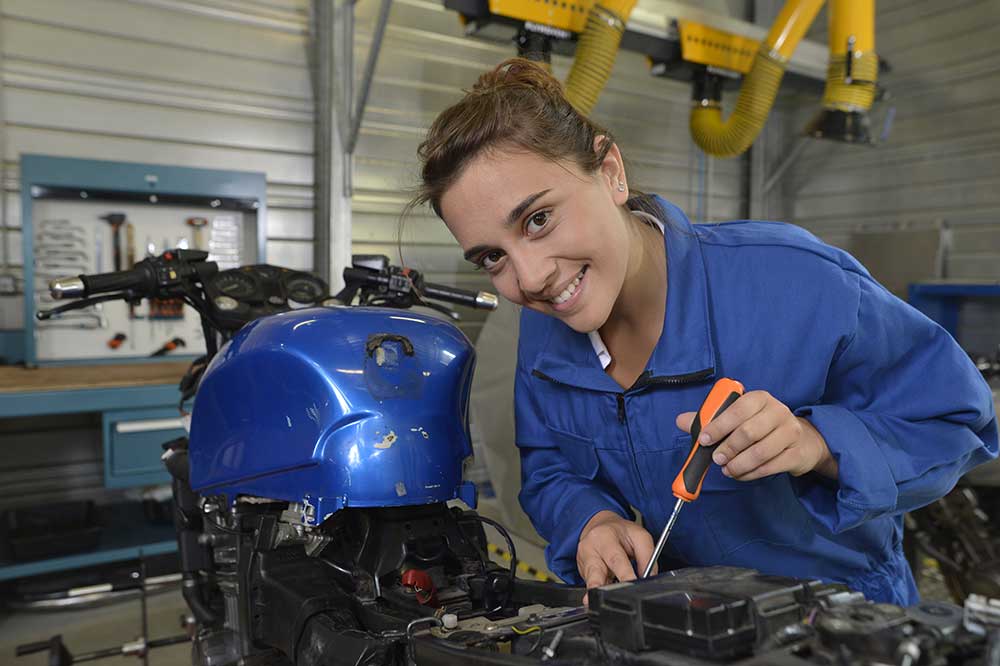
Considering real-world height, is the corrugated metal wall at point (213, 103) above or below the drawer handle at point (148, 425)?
above

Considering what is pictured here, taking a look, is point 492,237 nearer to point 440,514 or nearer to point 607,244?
point 607,244

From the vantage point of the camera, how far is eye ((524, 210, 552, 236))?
3.01 feet

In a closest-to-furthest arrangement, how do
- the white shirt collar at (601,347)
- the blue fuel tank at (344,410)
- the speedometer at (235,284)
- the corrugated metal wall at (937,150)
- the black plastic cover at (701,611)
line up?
the black plastic cover at (701,611)
the blue fuel tank at (344,410)
the white shirt collar at (601,347)
the speedometer at (235,284)
the corrugated metal wall at (937,150)

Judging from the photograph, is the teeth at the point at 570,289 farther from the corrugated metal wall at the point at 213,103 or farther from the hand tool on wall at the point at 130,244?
the hand tool on wall at the point at 130,244

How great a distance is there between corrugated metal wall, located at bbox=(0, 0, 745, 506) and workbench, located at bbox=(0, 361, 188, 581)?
71cm

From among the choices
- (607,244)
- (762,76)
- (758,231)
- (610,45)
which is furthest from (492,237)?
(762,76)

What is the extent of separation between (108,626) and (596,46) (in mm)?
2805

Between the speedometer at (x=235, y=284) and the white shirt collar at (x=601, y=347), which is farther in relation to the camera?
the speedometer at (x=235, y=284)

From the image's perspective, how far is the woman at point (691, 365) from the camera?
2.93 ft

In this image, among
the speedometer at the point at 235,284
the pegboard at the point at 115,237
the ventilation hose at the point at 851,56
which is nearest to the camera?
the speedometer at the point at 235,284

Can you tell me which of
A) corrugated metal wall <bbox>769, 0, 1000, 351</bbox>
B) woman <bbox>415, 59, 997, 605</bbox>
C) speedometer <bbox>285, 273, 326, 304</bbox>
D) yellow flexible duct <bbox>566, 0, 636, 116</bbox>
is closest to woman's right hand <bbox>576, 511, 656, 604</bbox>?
woman <bbox>415, 59, 997, 605</bbox>

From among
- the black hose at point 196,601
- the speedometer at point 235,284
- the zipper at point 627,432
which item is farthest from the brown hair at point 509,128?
the black hose at point 196,601

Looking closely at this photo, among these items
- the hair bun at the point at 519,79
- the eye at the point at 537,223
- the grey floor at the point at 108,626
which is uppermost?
the hair bun at the point at 519,79

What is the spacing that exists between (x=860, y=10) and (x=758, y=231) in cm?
293
